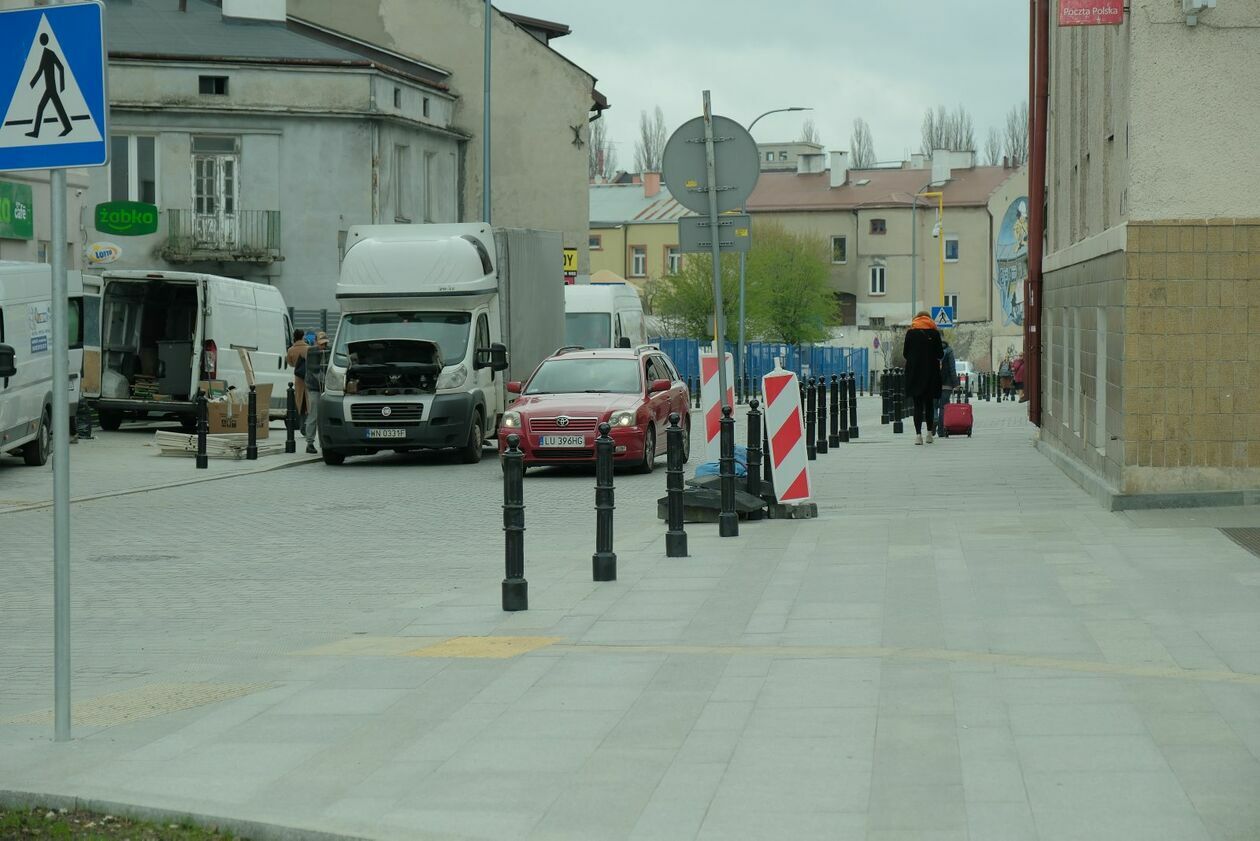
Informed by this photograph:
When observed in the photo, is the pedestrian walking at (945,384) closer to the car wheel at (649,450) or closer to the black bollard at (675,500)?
the car wheel at (649,450)

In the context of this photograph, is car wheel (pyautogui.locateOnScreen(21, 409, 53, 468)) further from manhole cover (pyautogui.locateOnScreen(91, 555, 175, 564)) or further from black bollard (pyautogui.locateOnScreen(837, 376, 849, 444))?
black bollard (pyautogui.locateOnScreen(837, 376, 849, 444))

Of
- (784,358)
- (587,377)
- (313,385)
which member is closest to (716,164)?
(587,377)

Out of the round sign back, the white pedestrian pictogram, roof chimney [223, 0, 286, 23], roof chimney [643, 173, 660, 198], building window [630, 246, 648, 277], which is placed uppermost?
roof chimney [643, 173, 660, 198]

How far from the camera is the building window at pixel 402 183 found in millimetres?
44125

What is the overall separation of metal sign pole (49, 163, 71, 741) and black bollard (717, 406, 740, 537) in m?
7.41

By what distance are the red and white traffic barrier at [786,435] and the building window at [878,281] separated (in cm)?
8443

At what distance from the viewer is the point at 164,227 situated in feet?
139

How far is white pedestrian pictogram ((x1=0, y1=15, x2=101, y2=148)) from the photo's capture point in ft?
22.0

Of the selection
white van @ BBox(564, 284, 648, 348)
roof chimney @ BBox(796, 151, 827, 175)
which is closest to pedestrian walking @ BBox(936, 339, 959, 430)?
white van @ BBox(564, 284, 648, 348)

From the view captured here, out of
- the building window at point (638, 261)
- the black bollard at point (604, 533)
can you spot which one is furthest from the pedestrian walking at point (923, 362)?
the building window at point (638, 261)

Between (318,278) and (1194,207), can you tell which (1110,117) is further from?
(318,278)

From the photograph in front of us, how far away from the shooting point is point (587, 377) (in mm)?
23047

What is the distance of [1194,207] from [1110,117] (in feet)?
8.04

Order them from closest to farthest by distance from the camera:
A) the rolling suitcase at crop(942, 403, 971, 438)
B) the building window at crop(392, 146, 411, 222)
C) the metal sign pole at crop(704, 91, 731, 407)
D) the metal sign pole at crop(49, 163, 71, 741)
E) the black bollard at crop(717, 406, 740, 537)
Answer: the metal sign pole at crop(49, 163, 71, 741)
the black bollard at crop(717, 406, 740, 537)
the metal sign pole at crop(704, 91, 731, 407)
the rolling suitcase at crop(942, 403, 971, 438)
the building window at crop(392, 146, 411, 222)
